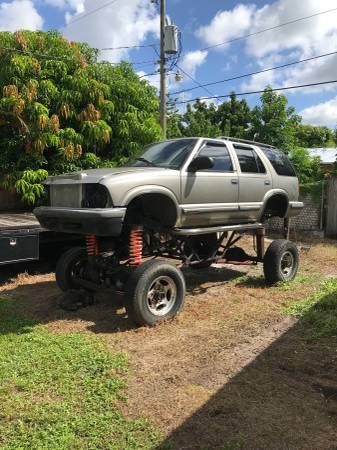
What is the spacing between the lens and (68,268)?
705cm

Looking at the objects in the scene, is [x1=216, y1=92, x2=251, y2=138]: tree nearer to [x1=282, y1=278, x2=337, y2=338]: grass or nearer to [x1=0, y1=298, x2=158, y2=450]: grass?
[x1=282, y1=278, x2=337, y2=338]: grass

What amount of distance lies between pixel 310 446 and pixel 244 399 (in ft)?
2.53

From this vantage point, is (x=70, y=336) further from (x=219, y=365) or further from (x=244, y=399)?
(x=244, y=399)

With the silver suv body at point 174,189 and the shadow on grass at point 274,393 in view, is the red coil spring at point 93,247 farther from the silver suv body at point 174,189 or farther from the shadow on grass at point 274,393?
the shadow on grass at point 274,393

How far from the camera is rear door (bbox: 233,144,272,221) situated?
7.08 m

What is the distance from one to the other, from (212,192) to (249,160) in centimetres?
131

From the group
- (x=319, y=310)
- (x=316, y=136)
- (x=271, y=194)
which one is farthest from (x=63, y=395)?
(x=316, y=136)

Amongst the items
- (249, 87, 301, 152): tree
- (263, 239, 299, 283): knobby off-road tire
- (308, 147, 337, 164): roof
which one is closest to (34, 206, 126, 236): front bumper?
(263, 239, 299, 283): knobby off-road tire

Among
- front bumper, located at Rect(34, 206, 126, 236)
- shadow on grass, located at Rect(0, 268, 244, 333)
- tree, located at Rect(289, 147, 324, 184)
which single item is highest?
tree, located at Rect(289, 147, 324, 184)

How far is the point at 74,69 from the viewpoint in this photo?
38.7ft

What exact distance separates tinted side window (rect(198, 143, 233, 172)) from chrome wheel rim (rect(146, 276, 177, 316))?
1.69 meters

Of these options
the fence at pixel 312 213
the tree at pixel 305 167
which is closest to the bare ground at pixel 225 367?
the fence at pixel 312 213

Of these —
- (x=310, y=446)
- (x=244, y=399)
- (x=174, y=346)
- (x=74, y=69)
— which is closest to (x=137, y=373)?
(x=174, y=346)

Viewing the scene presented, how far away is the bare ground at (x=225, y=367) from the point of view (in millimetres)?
3471
